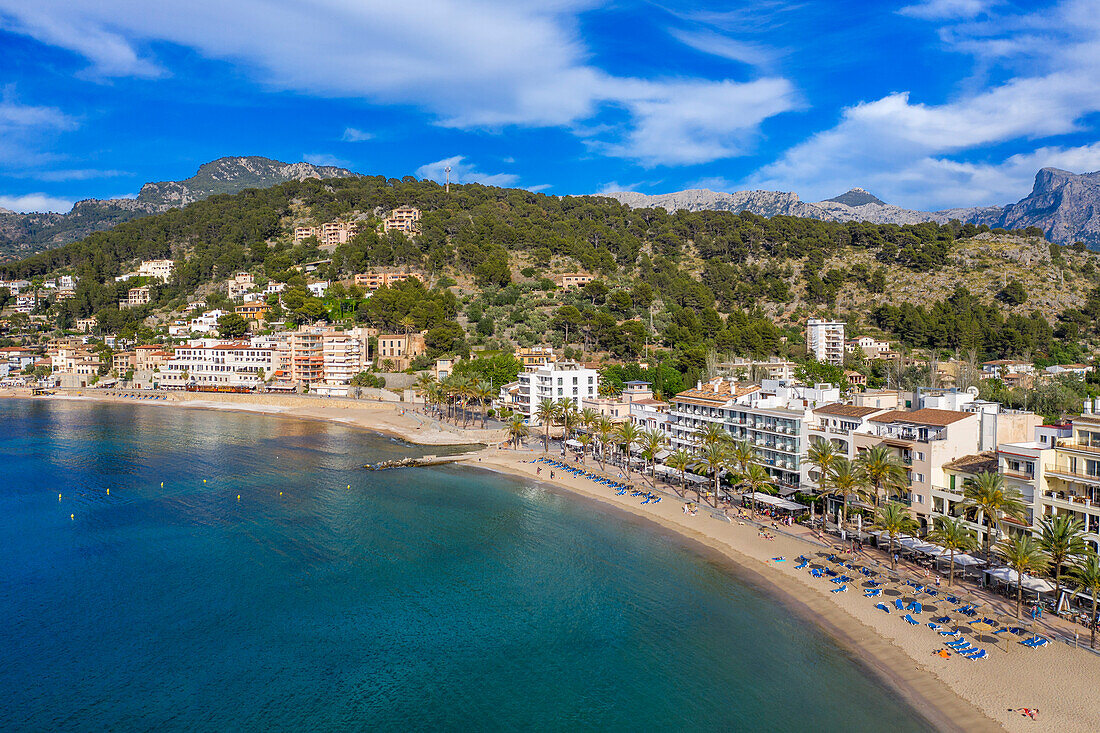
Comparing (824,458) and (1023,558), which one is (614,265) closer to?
(824,458)

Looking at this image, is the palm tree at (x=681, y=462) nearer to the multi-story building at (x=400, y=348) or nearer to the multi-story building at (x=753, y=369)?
the multi-story building at (x=753, y=369)

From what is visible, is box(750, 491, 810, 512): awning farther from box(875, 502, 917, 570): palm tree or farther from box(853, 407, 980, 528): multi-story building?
box(875, 502, 917, 570): palm tree

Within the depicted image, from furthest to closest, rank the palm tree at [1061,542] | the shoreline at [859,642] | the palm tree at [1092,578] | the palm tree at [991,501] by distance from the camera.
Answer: the palm tree at [991,501], the palm tree at [1061,542], the palm tree at [1092,578], the shoreline at [859,642]

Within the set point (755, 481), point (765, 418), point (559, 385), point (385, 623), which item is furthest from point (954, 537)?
point (559, 385)

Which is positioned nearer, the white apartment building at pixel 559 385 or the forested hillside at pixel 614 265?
the white apartment building at pixel 559 385

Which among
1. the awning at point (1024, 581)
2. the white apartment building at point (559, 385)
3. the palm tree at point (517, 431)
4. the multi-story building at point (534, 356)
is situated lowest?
the awning at point (1024, 581)

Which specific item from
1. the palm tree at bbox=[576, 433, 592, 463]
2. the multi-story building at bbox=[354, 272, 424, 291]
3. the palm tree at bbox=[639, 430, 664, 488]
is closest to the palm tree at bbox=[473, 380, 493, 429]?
the palm tree at bbox=[576, 433, 592, 463]

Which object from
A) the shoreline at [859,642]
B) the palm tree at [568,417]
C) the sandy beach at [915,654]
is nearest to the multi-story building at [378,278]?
the palm tree at [568,417]
